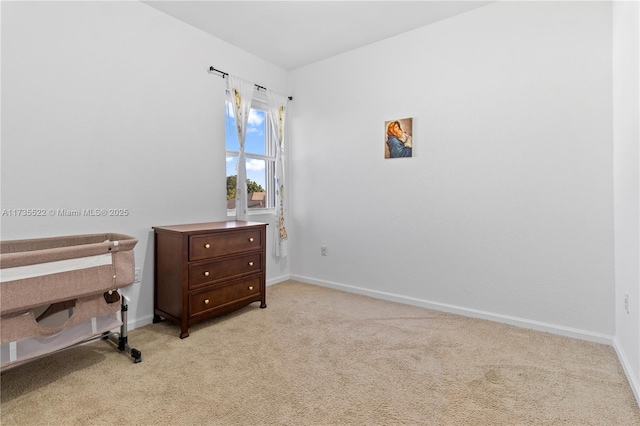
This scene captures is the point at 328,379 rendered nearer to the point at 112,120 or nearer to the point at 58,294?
the point at 58,294

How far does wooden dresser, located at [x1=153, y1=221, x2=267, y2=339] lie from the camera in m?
2.44

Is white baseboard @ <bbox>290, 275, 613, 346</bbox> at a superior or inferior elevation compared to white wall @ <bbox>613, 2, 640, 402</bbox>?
inferior

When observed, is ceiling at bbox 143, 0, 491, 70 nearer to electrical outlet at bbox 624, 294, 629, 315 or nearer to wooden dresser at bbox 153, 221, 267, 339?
wooden dresser at bbox 153, 221, 267, 339

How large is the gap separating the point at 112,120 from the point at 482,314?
3388 millimetres

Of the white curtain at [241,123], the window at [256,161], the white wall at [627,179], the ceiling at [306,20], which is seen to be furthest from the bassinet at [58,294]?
the white wall at [627,179]

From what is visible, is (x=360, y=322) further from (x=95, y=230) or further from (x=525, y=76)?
(x=525, y=76)

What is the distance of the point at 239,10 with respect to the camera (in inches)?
108

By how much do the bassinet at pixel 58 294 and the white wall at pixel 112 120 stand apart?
0.49 ft

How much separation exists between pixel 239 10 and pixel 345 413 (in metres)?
3.04

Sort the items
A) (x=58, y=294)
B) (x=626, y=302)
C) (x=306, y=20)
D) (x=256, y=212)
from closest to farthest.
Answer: (x=58, y=294) → (x=626, y=302) → (x=306, y=20) → (x=256, y=212)

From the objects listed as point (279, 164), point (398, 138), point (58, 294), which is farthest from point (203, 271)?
point (398, 138)

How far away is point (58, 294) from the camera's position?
5.62ft

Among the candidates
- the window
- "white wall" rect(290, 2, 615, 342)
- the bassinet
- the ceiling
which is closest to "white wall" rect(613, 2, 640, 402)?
"white wall" rect(290, 2, 615, 342)

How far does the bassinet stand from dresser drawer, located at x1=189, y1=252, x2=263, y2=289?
512 mm
